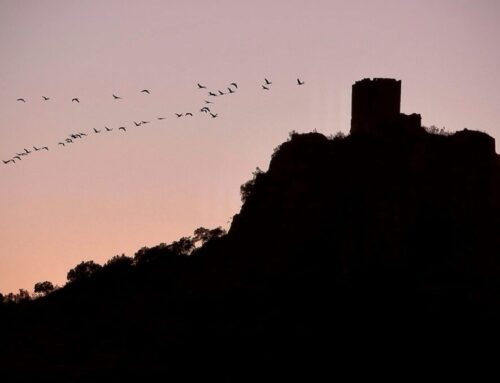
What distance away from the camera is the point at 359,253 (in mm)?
98250

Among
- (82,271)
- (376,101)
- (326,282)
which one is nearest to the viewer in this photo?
(326,282)

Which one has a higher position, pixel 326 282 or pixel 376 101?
pixel 376 101

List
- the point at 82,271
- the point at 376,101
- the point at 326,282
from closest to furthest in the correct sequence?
the point at 326,282
the point at 376,101
the point at 82,271

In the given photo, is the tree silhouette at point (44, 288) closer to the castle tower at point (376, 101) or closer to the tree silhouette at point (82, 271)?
the tree silhouette at point (82, 271)

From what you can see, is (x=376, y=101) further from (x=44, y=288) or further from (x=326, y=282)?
(x=44, y=288)

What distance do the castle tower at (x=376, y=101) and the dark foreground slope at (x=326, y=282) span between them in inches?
63.1

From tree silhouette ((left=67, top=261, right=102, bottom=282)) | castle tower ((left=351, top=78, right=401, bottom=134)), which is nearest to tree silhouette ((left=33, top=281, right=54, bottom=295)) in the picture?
tree silhouette ((left=67, top=261, right=102, bottom=282))

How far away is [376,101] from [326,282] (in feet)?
49.2

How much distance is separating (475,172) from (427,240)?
7.16m

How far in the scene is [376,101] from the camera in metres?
102

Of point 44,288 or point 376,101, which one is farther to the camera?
point 44,288

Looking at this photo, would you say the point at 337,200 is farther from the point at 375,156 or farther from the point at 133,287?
the point at 133,287

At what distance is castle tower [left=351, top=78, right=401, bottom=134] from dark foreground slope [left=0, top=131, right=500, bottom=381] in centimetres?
160

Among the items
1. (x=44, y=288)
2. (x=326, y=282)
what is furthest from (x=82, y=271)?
(x=326, y=282)
